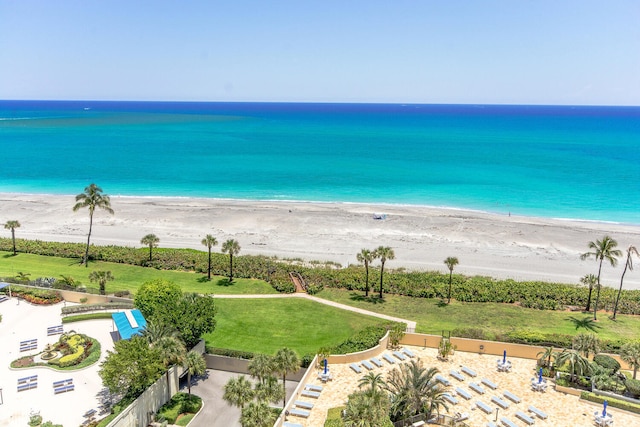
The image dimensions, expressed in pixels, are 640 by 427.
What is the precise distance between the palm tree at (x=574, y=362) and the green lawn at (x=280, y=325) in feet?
45.0

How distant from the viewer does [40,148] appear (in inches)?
5340

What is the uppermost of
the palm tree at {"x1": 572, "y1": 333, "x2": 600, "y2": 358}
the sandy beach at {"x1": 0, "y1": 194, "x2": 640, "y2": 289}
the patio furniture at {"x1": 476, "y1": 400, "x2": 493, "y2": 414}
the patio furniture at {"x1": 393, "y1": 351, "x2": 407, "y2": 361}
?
the sandy beach at {"x1": 0, "y1": 194, "x2": 640, "y2": 289}

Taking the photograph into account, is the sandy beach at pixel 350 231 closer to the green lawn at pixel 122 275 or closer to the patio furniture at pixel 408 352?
the green lawn at pixel 122 275

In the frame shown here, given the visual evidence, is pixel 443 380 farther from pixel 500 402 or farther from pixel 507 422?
pixel 507 422

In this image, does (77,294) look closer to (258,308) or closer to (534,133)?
(258,308)

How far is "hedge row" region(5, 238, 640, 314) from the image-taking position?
43688 millimetres

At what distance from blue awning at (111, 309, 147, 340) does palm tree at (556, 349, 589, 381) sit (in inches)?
1032

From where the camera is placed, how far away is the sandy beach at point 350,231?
5544 cm

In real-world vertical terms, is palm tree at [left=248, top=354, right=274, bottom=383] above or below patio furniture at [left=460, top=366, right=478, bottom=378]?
above

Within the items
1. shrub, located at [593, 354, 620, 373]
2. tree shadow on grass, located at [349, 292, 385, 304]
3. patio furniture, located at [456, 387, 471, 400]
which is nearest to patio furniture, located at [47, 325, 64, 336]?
tree shadow on grass, located at [349, 292, 385, 304]

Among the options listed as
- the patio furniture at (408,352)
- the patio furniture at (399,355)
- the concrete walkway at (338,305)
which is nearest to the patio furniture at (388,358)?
the patio furniture at (399,355)

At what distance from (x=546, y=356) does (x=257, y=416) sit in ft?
62.7

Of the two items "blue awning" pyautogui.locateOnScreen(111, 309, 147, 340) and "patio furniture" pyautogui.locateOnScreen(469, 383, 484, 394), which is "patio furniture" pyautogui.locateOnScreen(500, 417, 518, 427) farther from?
"blue awning" pyautogui.locateOnScreen(111, 309, 147, 340)

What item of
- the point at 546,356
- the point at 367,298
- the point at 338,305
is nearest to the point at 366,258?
the point at 367,298
